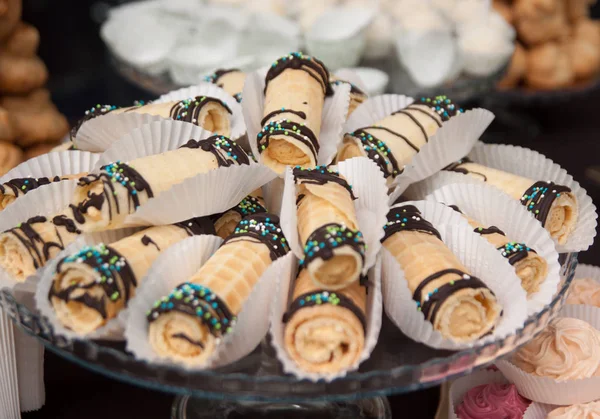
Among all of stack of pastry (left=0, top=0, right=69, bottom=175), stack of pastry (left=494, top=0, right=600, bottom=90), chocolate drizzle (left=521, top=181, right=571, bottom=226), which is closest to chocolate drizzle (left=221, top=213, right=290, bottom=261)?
chocolate drizzle (left=521, top=181, right=571, bottom=226)

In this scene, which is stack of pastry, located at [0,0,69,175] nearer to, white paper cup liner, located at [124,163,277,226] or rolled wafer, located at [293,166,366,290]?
white paper cup liner, located at [124,163,277,226]

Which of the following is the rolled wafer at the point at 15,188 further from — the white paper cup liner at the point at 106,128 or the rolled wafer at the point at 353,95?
the rolled wafer at the point at 353,95

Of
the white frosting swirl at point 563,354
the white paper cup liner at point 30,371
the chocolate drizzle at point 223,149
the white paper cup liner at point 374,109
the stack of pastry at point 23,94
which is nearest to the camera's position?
the chocolate drizzle at point 223,149

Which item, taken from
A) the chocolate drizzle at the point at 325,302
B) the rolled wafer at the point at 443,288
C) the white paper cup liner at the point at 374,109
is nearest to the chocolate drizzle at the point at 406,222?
the rolled wafer at the point at 443,288

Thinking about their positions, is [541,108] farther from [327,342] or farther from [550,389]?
[327,342]

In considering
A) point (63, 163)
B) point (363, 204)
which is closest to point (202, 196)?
point (363, 204)

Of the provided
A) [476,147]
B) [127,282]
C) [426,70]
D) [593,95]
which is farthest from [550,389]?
[593,95]
